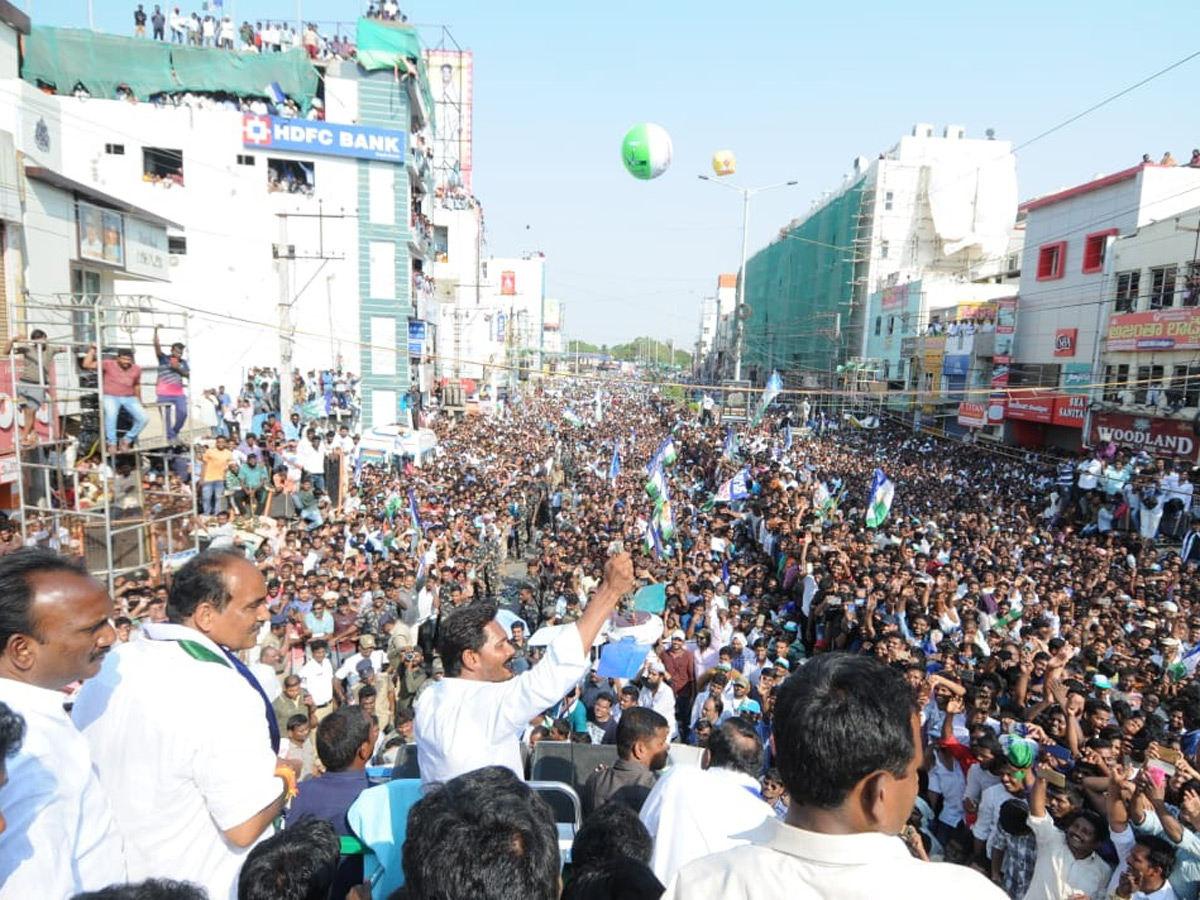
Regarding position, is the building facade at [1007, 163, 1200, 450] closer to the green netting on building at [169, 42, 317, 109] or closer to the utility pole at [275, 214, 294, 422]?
the utility pole at [275, 214, 294, 422]

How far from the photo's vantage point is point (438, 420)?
31.9 m

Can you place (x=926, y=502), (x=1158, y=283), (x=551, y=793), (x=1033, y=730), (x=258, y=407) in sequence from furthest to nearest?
(x=1158, y=283)
(x=258, y=407)
(x=926, y=502)
(x=1033, y=730)
(x=551, y=793)

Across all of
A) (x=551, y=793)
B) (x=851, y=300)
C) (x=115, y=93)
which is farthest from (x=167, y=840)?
(x=851, y=300)

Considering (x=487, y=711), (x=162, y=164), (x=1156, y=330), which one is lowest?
(x=487, y=711)

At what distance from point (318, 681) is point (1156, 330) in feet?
67.4

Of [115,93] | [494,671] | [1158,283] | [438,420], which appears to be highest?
[115,93]

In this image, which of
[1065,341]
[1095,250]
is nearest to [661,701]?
[1065,341]

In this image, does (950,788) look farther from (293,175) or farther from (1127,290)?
(293,175)

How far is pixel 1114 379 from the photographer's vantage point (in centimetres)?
2164

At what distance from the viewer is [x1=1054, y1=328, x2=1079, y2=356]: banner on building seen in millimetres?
24278

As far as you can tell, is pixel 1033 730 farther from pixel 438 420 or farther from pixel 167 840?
pixel 438 420

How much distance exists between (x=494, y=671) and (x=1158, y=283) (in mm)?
23230

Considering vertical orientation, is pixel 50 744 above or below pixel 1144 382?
below

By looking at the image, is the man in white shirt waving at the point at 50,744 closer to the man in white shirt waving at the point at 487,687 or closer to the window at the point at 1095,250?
the man in white shirt waving at the point at 487,687
